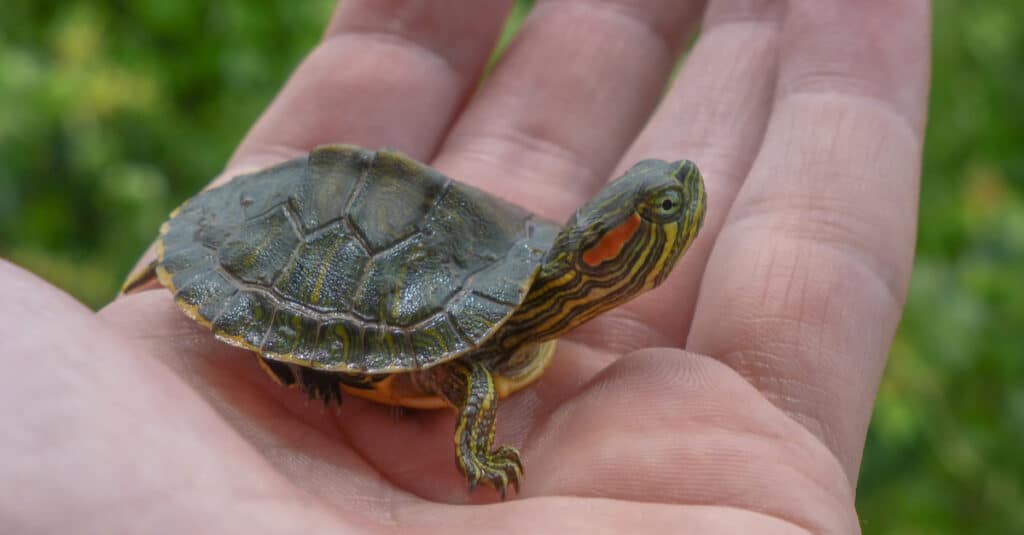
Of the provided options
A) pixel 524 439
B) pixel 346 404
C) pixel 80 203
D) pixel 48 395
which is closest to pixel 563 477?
pixel 524 439

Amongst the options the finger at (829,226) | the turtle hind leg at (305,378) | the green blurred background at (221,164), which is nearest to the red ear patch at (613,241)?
the finger at (829,226)

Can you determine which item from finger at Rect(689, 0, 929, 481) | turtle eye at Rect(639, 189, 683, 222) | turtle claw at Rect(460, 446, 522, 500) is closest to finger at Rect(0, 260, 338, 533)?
turtle claw at Rect(460, 446, 522, 500)

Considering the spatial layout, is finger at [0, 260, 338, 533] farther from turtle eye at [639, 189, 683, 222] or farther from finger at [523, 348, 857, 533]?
turtle eye at [639, 189, 683, 222]

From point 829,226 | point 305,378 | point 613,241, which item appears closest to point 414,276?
point 305,378

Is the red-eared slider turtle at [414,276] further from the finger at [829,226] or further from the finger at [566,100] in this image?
the finger at [566,100]

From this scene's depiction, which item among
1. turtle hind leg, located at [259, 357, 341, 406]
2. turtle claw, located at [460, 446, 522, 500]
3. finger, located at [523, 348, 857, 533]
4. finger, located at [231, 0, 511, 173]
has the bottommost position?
turtle hind leg, located at [259, 357, 341, 406]

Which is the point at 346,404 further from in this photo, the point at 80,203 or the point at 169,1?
the point at 169,1

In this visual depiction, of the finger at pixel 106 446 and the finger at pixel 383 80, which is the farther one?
the finger at pixel 383 80
